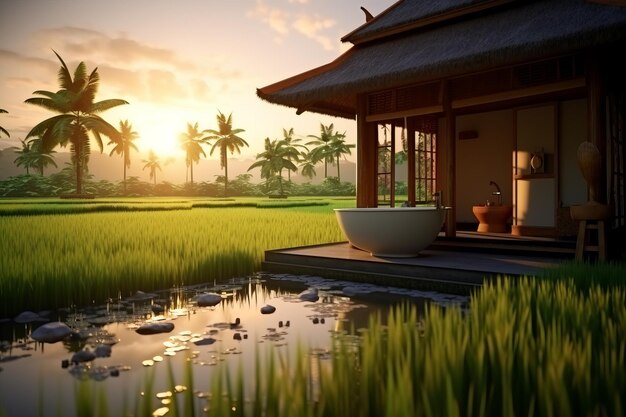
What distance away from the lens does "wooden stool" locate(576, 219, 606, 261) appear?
4.53m

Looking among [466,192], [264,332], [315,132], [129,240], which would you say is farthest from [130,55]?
[315,132]

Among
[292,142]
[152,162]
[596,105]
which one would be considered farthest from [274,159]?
[596,105]

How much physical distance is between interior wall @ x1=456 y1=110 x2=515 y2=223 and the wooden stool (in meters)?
3.28

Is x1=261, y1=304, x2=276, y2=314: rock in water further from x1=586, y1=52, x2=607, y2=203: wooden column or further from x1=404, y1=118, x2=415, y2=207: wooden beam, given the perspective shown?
x1=404, y1=118, x2=415, y2=207: wooden beam

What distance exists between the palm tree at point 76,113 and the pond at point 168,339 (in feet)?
70.1

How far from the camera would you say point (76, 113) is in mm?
24641

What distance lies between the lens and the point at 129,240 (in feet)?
23.7

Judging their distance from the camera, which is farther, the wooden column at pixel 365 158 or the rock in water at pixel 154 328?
the wooden column at pixel 365 158

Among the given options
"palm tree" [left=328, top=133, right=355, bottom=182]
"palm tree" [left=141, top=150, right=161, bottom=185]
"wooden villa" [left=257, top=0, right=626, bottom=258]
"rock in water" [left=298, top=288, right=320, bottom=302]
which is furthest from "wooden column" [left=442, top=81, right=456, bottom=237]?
"palm tree" [left=141, top=150, right=161, bottom=185]

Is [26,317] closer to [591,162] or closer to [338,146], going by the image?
[591,162]

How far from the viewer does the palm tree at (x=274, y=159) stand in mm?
40250

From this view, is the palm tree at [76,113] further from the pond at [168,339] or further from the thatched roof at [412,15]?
the pond at [168,339]

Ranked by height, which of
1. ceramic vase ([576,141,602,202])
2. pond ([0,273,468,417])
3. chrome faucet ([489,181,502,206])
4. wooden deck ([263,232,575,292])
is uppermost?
ceramic vase ([576,141,602,202])

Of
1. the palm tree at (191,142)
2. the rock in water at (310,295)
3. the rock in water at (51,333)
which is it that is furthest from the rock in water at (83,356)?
the palm tree at (191,142)
